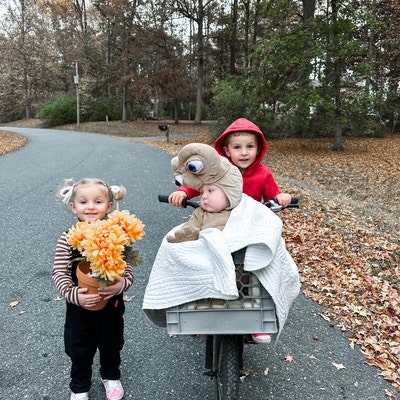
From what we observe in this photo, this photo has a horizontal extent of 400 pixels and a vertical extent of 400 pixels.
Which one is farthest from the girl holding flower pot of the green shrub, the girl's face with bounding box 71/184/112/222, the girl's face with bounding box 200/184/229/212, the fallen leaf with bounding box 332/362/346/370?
the green shrub

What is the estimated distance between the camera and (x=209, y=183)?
2072 mm

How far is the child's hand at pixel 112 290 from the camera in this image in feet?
6.74

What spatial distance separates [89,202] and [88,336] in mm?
833

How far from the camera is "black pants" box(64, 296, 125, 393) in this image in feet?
7.22

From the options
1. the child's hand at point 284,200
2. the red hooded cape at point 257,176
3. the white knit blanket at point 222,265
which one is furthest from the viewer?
the red hooded cape at point 257,176

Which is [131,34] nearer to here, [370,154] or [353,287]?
[370,154]

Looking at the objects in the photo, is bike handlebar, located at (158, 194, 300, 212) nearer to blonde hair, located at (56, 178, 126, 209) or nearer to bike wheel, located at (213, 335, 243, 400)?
blonde hair, located at (56, 178, 126, 209)

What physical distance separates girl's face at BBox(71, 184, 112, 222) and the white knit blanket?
0.54 meters

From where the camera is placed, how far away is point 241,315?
1.77 m

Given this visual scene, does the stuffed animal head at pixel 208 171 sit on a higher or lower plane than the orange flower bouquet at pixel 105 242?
higher

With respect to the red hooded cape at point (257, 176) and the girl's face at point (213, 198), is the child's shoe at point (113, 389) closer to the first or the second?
the girl's face at point (213, 198)

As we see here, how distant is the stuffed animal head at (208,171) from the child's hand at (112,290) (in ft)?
2.25

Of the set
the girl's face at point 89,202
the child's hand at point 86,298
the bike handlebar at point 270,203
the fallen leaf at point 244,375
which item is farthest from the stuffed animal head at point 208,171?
the fallen leaf at point 244,375

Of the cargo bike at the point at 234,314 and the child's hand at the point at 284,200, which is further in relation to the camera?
the child's hand at the point at 284,200
